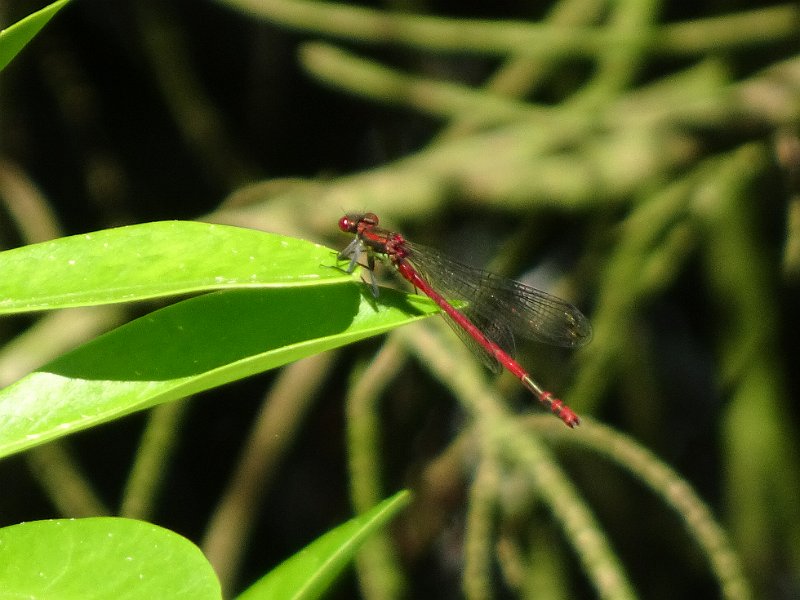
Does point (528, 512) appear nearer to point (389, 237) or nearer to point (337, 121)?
point (389, 237)

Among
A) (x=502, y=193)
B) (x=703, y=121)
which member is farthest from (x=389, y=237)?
(x=703, y=121)

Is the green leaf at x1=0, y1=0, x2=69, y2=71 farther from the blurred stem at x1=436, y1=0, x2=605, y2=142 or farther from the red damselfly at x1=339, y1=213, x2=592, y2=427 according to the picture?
the blurred stem at x1=436, y1=0, x2=605, y2=142

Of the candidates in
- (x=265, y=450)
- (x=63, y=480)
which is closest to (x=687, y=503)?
(x=265, y=450)

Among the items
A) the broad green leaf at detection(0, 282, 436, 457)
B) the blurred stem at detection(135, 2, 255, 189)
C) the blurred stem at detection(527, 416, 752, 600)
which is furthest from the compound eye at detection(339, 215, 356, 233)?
the blurred stem at detection(135, 2, 255, 189)

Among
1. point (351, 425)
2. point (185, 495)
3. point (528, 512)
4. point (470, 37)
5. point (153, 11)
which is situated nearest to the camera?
point (351, 425)

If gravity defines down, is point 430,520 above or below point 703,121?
below

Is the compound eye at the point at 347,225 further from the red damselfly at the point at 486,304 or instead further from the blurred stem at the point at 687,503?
the blurred stem at the point at 687,503
